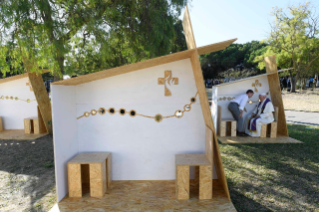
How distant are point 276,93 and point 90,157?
22.3 feet

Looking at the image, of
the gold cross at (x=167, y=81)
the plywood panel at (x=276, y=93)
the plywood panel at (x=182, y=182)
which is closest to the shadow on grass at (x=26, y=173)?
the plywood panel at (x=182, y=182)

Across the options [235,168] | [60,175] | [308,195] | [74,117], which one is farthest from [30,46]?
[308,195]

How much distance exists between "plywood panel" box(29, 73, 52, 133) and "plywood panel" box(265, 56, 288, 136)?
823cm

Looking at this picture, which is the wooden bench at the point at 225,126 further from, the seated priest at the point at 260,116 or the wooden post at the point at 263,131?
the wooden post at the point at 263,131

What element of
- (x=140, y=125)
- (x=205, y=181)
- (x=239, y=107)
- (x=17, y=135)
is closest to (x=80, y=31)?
(x=17, y=135)

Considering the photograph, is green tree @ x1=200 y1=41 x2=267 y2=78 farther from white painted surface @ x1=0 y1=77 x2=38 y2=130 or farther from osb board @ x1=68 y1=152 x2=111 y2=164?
osb board @ x1=68 y1=152 x2=111 y2=164

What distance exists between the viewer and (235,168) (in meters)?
4.79

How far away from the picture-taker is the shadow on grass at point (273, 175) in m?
3.35

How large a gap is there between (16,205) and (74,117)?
1629mm

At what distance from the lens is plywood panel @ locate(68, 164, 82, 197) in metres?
3.32

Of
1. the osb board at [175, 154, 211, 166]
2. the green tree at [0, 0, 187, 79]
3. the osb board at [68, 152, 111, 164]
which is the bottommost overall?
the osb board at [175, 154, 211, 166]

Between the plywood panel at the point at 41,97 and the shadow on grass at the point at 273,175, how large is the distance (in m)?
6.29

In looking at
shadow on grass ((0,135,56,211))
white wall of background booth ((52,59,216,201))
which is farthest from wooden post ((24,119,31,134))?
white wall of background booth ((52,59,216,201))

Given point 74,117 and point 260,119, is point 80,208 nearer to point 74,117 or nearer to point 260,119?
point 74,117
